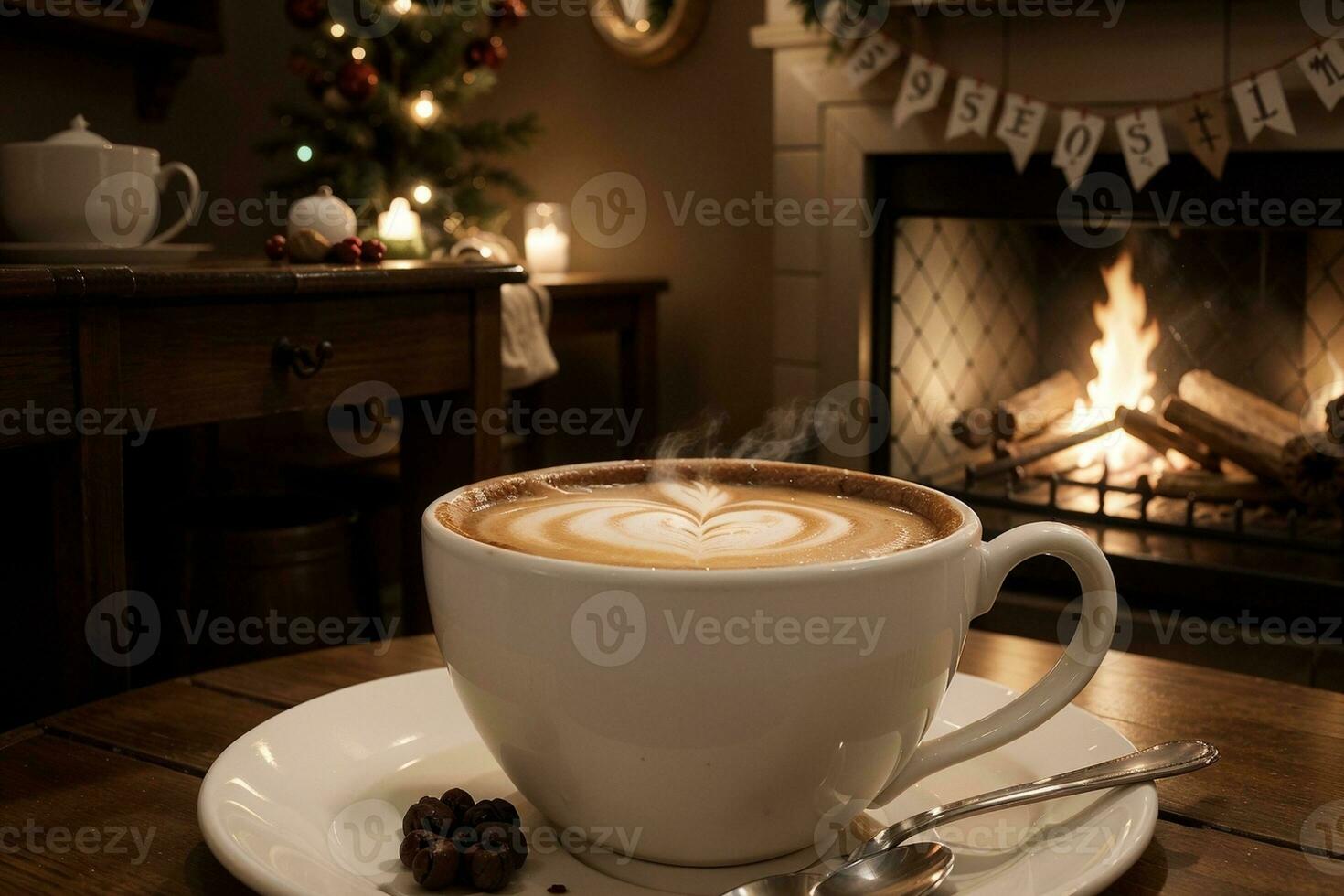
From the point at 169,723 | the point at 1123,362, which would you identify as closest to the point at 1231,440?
the point at 1123,362

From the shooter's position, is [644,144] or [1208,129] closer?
[1208,129]

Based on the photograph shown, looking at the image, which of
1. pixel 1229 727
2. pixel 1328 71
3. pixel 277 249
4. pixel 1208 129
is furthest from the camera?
pixel 1208 129

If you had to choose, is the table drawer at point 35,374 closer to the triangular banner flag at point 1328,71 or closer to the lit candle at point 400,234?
the lit candle at point 400,234

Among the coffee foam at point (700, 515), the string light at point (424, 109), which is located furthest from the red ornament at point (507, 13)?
the coffee foam at point (700, 515)

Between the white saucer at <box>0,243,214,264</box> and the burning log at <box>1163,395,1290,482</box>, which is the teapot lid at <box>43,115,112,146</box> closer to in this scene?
the white saucer at <box>0,243,214,264</box>

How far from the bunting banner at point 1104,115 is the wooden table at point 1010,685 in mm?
1590

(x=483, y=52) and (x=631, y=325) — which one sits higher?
(x=483, y=52)

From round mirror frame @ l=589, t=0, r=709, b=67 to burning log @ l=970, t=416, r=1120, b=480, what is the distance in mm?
1309

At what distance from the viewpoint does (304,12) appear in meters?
2.71

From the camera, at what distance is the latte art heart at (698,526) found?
0.53 meters

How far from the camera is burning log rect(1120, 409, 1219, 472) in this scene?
245 centimetres

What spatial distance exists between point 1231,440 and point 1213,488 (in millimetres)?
109

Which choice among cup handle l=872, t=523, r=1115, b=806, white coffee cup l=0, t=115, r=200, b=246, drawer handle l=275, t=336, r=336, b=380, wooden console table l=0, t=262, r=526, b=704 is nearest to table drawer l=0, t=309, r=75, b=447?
wooden console table l=0, t=262, r=526, b=704

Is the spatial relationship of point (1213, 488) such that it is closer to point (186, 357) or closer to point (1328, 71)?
point (1328, 71)
